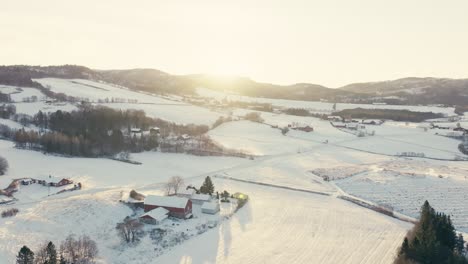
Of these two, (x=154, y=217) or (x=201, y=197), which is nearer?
(x=154, y=217)

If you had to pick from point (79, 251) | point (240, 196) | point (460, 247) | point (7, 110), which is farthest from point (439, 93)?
point (79, 251)

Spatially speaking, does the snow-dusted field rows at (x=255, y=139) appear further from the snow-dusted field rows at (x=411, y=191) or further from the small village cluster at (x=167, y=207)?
the small village cluster at (x=167, y=207)

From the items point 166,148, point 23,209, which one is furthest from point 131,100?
point 23,209

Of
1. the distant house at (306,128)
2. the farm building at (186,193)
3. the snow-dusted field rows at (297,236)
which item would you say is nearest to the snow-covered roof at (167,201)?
the farm building at (186,193)

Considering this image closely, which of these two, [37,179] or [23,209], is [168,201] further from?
[37,179]

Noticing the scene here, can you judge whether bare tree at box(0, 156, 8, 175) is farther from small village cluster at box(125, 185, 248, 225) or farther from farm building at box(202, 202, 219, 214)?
farm building at box(202, 202, 219, 214)

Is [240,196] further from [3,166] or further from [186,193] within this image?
[3,166]
